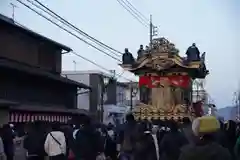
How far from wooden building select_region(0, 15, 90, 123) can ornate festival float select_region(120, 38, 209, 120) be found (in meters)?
7.70

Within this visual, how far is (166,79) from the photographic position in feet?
52.6

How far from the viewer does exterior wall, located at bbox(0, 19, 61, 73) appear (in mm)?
26816

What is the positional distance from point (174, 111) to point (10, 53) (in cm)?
1506

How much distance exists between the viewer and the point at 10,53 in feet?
90.0

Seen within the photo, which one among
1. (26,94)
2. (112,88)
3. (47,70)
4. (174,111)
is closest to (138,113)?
(174,111)

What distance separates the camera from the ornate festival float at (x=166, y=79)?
615 inches

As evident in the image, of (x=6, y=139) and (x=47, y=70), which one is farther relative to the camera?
(x=47, y=70)

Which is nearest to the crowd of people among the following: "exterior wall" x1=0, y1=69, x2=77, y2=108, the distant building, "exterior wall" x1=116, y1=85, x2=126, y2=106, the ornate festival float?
the ornate festival float

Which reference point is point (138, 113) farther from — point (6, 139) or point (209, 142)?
point (209, 142)

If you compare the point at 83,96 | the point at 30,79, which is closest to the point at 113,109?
the point at 83,96

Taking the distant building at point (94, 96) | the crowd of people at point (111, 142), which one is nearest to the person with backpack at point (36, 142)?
the crowd of people at point (111, 142)

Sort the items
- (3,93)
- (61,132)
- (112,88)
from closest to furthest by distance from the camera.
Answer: (61,132) < (3,93) < (112,88)

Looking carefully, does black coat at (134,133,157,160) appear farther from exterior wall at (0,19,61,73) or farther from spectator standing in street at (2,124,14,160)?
exterior wall at (0,19,61,73)

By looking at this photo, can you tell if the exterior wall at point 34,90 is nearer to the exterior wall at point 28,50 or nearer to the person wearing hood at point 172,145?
the exterior wall at point 28,50
